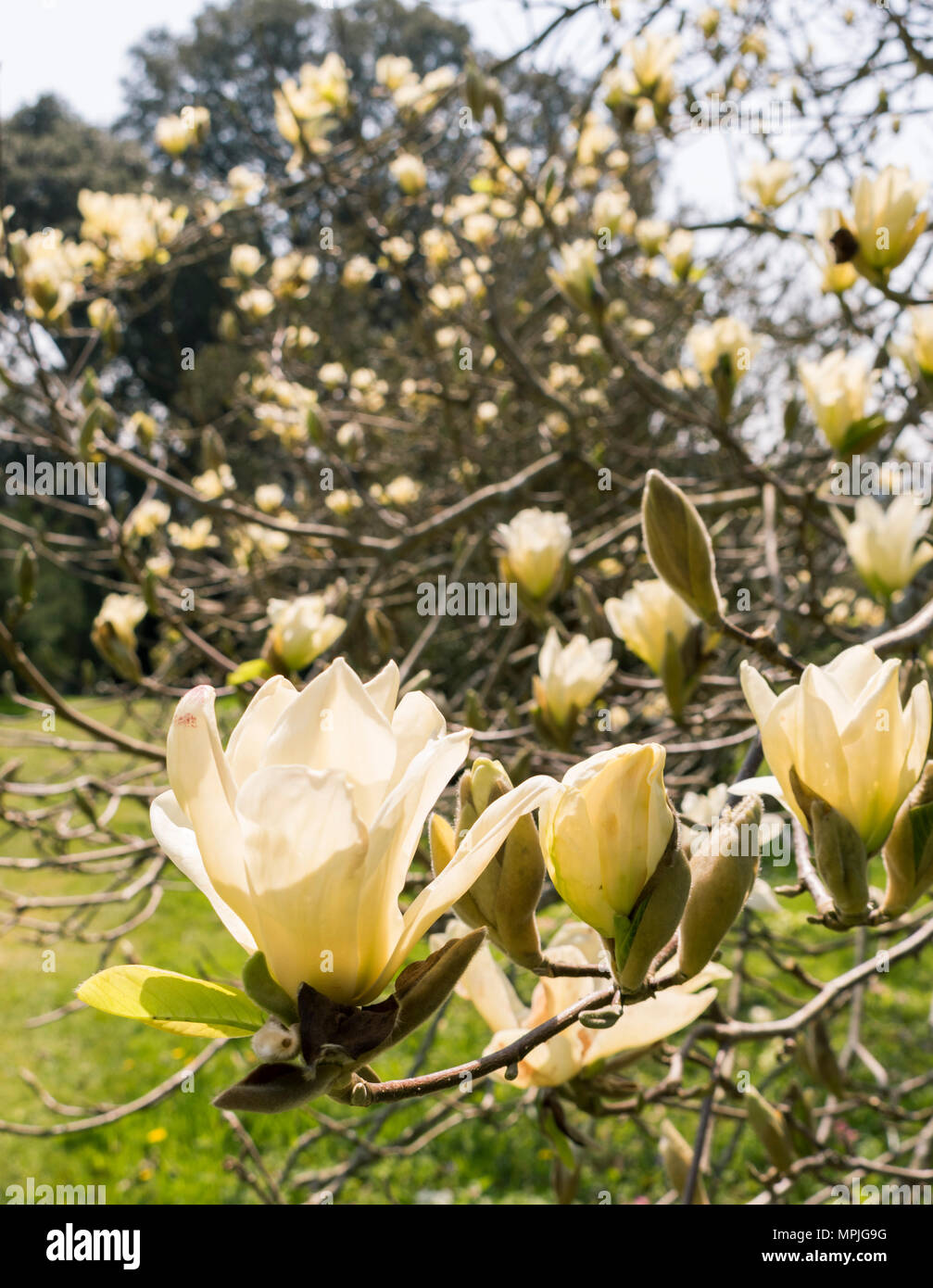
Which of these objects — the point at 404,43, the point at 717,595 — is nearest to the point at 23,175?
the point at 404,43

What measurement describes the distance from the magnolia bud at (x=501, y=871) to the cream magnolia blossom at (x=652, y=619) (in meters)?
0.60

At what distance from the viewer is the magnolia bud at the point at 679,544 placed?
767 millimetres

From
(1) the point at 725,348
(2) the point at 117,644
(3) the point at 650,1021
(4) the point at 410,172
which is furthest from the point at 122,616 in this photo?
(4) the point at 410,172

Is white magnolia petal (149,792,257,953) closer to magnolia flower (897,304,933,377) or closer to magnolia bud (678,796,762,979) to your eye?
magnolia bud (678,796,762,979)

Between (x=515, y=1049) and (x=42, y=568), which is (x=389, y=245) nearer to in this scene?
(x=515, y=1049)

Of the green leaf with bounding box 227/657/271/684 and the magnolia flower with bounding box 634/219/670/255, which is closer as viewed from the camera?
the green leaf with bounding box 227/657/271/684

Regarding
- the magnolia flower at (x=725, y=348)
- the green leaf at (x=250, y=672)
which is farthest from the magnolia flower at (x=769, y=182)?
the green leaf at (x=250, y=672)

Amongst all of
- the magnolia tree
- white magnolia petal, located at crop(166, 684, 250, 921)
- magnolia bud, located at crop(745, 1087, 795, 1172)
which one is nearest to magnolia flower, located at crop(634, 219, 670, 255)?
the magnolia tree

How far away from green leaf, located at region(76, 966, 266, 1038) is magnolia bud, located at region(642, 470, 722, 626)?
0.49 m

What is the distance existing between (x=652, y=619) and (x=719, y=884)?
2.24 feet

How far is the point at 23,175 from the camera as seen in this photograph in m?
10.3

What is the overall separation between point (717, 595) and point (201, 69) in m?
13.5

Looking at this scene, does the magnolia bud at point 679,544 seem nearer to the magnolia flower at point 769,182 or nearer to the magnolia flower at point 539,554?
the magnolia flower at point 539,554

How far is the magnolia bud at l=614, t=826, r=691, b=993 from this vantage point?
18.2 inches
